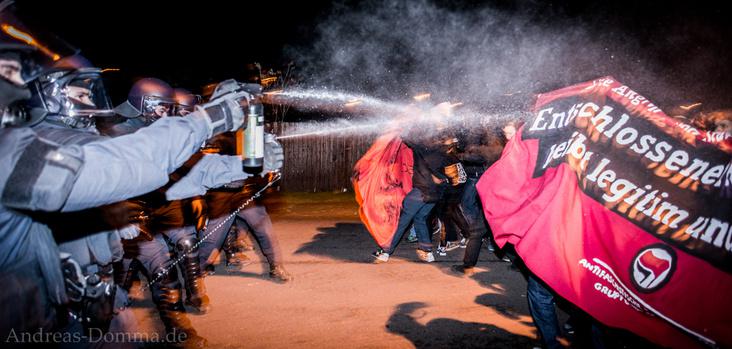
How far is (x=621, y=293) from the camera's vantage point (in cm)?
304

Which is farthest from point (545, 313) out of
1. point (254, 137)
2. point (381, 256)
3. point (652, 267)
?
point (381, 256)

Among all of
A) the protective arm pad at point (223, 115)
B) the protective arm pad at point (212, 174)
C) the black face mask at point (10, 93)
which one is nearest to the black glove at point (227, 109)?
the protective arm pad at point (223, 115)

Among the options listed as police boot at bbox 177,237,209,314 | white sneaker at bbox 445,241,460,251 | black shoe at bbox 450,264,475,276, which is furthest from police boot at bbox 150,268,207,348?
white sneaker at bbox 445,241,460,251

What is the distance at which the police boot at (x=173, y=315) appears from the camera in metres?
3.81

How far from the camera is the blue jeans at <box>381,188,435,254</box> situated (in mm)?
6125

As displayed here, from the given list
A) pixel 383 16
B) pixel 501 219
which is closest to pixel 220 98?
pixel 501 219

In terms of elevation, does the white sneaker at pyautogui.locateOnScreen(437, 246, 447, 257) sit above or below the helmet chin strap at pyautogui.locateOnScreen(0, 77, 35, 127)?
below

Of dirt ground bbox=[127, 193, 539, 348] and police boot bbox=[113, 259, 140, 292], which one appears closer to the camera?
dirt ground bbox=[127, 193, 539, 348]

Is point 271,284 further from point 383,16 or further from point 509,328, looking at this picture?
point 383,16

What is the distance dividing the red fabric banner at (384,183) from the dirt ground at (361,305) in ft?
1.77

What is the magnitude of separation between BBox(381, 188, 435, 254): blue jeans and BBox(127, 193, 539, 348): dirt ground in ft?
0.96

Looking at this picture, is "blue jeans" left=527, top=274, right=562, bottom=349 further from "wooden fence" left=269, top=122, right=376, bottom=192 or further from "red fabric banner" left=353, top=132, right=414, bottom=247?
"wooden fence" left=269, top=122, right=376, bottom=192

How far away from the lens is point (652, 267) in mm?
2975

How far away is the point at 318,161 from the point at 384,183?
7735 mm
